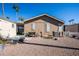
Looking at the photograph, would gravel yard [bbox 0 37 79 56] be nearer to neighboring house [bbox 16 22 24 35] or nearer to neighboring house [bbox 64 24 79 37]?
neighboring house [bbox 64 24 79 37]

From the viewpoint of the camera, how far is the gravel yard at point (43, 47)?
8031 mm

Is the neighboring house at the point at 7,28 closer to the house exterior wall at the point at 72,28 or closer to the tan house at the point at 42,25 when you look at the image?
the tan house at the point at 42,25

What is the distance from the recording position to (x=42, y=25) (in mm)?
9758

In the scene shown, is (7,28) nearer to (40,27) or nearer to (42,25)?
(40,27)

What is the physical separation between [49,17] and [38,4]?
1.00m

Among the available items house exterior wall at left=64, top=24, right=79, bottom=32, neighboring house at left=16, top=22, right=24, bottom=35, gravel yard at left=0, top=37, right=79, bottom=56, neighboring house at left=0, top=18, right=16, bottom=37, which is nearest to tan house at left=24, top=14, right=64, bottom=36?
neighboring house at left=16, top=22, right=24, bottom=35

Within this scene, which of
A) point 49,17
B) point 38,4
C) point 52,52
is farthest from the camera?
point 49,17

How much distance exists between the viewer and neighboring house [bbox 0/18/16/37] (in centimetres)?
927

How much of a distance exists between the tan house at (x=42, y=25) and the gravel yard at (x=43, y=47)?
449 mm

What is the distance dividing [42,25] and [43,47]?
1.41m

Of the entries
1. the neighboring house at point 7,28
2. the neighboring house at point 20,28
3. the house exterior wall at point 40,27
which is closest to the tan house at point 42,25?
the house exterior wall at point 40,27

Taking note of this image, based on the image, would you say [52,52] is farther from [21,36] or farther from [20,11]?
[20,11]

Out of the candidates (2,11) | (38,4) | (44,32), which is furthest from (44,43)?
(2,11)

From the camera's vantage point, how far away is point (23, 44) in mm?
9141
